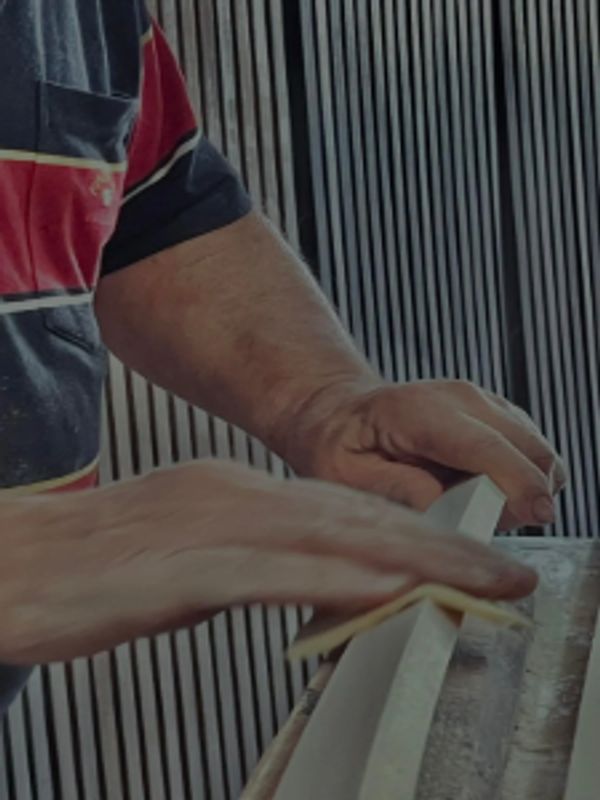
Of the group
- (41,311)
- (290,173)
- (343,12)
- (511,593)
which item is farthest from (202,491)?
(343,12)

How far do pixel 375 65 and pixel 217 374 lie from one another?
1.46 metres

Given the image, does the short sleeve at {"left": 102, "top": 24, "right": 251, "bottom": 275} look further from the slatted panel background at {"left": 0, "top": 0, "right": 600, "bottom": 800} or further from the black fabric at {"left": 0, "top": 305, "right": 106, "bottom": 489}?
the slatted panel background at {"left": 0, "top": 0, "right": 600, "bottom": 800}

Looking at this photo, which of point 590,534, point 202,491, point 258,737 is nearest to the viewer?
point 202,491

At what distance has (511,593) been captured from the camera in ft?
2.14

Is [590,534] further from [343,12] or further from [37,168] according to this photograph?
[37,168]

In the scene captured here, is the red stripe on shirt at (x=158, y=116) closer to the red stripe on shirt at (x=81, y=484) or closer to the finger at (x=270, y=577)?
the red stripe on shirt at (x=81, y=484)

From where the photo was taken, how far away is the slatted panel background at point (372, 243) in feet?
6.82

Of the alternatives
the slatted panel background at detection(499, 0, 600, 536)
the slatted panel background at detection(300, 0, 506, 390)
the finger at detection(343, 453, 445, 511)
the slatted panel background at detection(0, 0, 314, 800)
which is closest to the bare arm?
the finger at detection(343, 453, 445, 511)

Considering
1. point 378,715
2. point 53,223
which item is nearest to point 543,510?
point 378,715

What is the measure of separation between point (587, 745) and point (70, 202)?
2.15 ft

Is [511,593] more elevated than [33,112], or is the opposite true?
[33,112]

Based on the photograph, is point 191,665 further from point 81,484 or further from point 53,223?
point 53,223

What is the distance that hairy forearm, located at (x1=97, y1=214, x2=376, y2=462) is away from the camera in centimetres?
114

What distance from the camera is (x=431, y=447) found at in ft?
3.10
